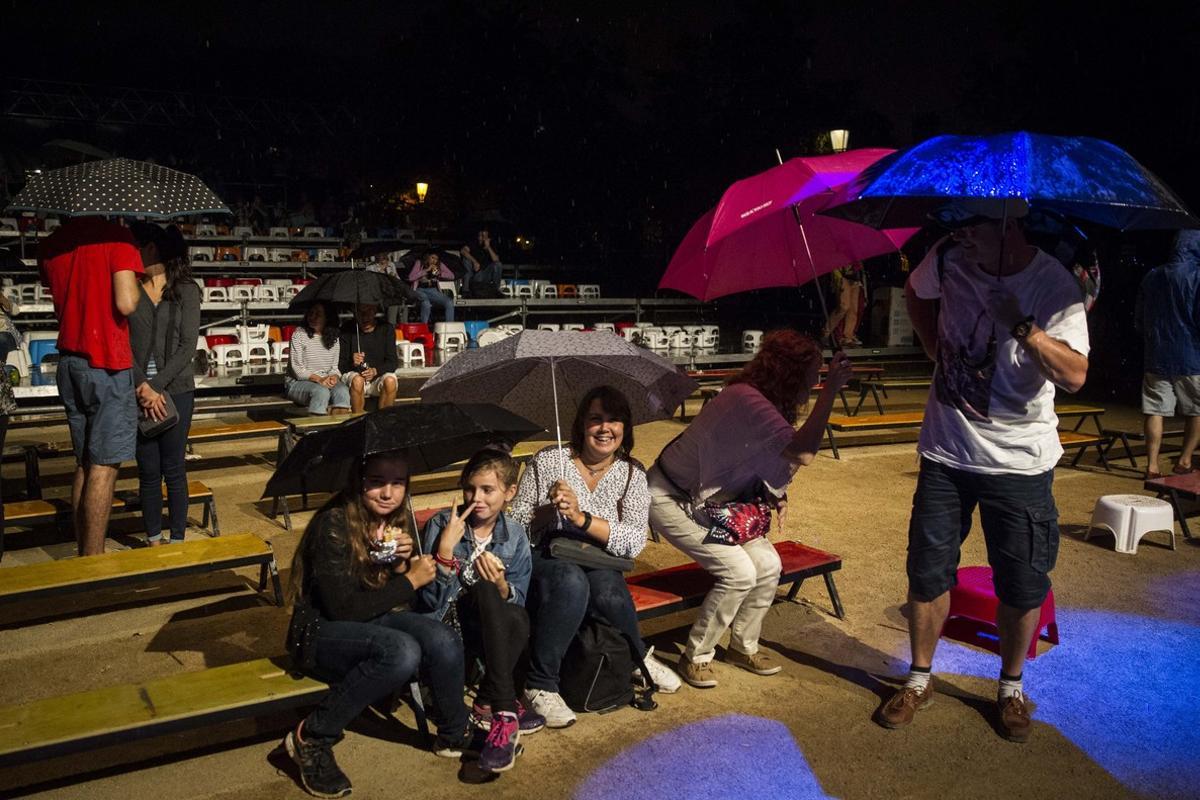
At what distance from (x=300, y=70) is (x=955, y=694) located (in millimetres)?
40727

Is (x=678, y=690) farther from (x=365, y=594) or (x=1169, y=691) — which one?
(x=1169, y=691)

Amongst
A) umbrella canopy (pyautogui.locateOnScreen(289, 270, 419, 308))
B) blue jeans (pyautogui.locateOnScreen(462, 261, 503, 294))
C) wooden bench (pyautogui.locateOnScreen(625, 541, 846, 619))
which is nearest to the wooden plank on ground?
wooden bench (pyautogui.locateOnScreen(625, 541, 846, 619))

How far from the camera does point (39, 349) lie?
1316 centimetres

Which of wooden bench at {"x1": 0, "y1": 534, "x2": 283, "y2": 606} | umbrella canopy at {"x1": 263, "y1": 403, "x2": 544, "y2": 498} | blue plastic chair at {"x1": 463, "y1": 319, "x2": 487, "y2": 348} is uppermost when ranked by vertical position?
blue plastic chair at {"x1": 463, "y1": 319, "x2": 487, "y2": 348}

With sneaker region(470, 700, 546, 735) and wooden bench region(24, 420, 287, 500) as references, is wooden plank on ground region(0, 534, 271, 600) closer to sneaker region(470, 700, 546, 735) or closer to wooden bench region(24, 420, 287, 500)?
sneaker region(470, 700, 546, 735)

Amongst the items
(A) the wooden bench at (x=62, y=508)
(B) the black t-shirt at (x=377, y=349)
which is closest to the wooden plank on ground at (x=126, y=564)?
(A) the wooden bench at (x=62, y=508)

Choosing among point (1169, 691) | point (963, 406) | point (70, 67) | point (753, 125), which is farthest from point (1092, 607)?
point (70, 67)

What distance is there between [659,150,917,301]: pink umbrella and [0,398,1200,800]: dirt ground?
1.94 m

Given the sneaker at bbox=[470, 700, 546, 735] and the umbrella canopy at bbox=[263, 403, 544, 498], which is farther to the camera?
the sneaker at bbox=[470, 700, 546, 735]

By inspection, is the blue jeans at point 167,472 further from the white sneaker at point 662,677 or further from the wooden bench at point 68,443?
the white sneaker at point 662,677

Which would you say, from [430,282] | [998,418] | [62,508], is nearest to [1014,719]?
[998,418]

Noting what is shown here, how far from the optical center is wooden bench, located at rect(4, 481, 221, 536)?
632cm

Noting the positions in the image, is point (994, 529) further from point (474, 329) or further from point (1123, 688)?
point (474, 329)

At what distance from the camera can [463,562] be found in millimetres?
3914
